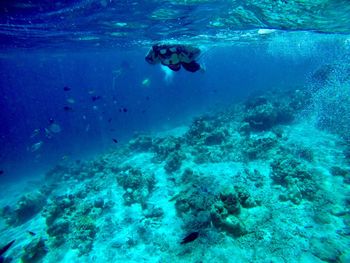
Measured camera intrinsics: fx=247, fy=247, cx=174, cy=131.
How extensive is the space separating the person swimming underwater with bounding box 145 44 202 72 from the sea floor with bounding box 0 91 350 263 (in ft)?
14.4

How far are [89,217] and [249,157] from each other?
8.63m

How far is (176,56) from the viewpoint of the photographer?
20.5 ft

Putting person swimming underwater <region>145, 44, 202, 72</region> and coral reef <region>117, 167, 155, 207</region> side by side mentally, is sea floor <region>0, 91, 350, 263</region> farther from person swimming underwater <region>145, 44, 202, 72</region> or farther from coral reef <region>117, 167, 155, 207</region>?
person swimming underwater <region>145, 44, 202, 72</region>

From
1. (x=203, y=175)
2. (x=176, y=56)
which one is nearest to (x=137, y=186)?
(x=203, y=175)

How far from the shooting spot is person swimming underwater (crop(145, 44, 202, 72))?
6.16 metres

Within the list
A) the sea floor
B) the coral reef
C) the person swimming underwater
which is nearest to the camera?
the person swimming underwater

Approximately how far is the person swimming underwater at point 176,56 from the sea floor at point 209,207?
4.38 m

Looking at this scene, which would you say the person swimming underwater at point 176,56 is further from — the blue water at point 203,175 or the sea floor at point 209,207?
the sea floor at point 209,207

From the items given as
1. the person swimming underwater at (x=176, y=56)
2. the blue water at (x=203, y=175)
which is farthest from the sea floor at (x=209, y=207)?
the person swimming underwater at (x=176, y=56)

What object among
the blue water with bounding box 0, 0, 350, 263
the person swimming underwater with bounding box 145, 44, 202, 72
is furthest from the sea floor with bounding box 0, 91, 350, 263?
the person swimming underwater with bounding box 145, 44, 202, 72

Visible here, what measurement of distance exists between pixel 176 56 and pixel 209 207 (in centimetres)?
509

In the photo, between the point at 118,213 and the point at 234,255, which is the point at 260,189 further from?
the point at 118,213

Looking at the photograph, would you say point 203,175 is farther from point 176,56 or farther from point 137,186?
point 176,56

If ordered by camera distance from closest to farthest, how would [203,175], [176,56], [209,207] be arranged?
1. [176,56]
2. [209,207]
3. [203,175]
